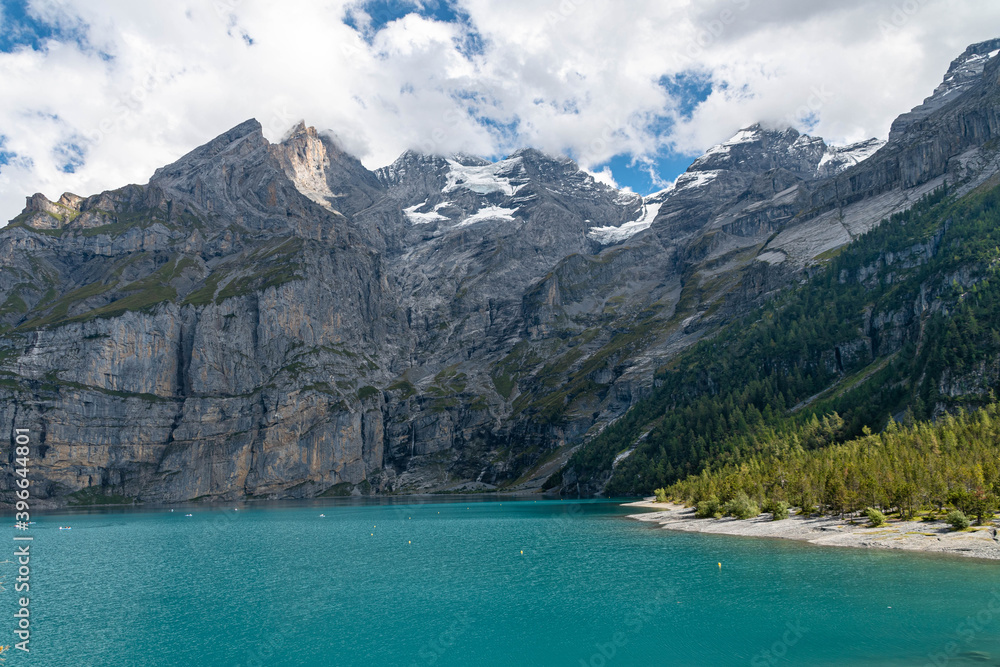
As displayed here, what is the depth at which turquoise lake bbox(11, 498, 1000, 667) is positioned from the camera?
3894 centimetres

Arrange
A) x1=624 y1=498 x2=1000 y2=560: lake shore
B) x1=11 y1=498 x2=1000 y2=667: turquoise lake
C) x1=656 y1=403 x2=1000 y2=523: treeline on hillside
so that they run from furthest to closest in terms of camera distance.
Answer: x1=656 y1=403 x2=1000 y2=523: treeline on hillside → x1=624 y1=498 x2=1000 y2=560: lake shore → x1=11 y1=498 x2=1000 y2=667: turquoise lake

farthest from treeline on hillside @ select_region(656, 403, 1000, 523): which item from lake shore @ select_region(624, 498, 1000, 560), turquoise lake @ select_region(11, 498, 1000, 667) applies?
turquoise lake @ select_region(11, 498, 1000, 667)

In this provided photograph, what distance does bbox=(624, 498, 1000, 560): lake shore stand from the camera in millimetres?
61062

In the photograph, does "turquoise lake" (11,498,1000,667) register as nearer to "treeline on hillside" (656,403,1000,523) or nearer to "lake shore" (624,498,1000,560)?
"lake shore" (624,498,1000,560)

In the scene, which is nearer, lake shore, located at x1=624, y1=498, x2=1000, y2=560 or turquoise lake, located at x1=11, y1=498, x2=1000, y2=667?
turquoise lake, located at x1=11, y1=498, x2=1000, y2=667

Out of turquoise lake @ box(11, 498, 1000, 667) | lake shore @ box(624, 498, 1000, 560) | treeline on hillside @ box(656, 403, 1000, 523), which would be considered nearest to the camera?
turquoise lake @ box(11, 498, 1000, 667)

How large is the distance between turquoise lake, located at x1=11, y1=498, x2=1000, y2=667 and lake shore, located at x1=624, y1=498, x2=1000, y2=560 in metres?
3.98

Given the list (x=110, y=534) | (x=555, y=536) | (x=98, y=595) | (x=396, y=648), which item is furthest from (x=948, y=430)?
(x=110, y=534)

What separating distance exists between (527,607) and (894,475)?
6529 centimetres

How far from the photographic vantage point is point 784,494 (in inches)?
4294

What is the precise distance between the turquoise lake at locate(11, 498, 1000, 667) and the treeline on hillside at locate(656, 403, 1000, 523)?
70.4ft

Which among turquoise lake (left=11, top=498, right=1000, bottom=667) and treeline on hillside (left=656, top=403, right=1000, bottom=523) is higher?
treeline on hillside (left=656, top=403, right=1000, bottom=523)

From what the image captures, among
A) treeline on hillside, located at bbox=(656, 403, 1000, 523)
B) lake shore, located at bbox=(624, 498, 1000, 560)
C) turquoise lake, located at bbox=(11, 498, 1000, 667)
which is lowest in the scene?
turquoise lake, located at bbox=(11, 498, 1000, 667)

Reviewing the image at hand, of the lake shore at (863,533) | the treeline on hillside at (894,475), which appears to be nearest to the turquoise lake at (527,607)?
the lake shore at (863,533)
